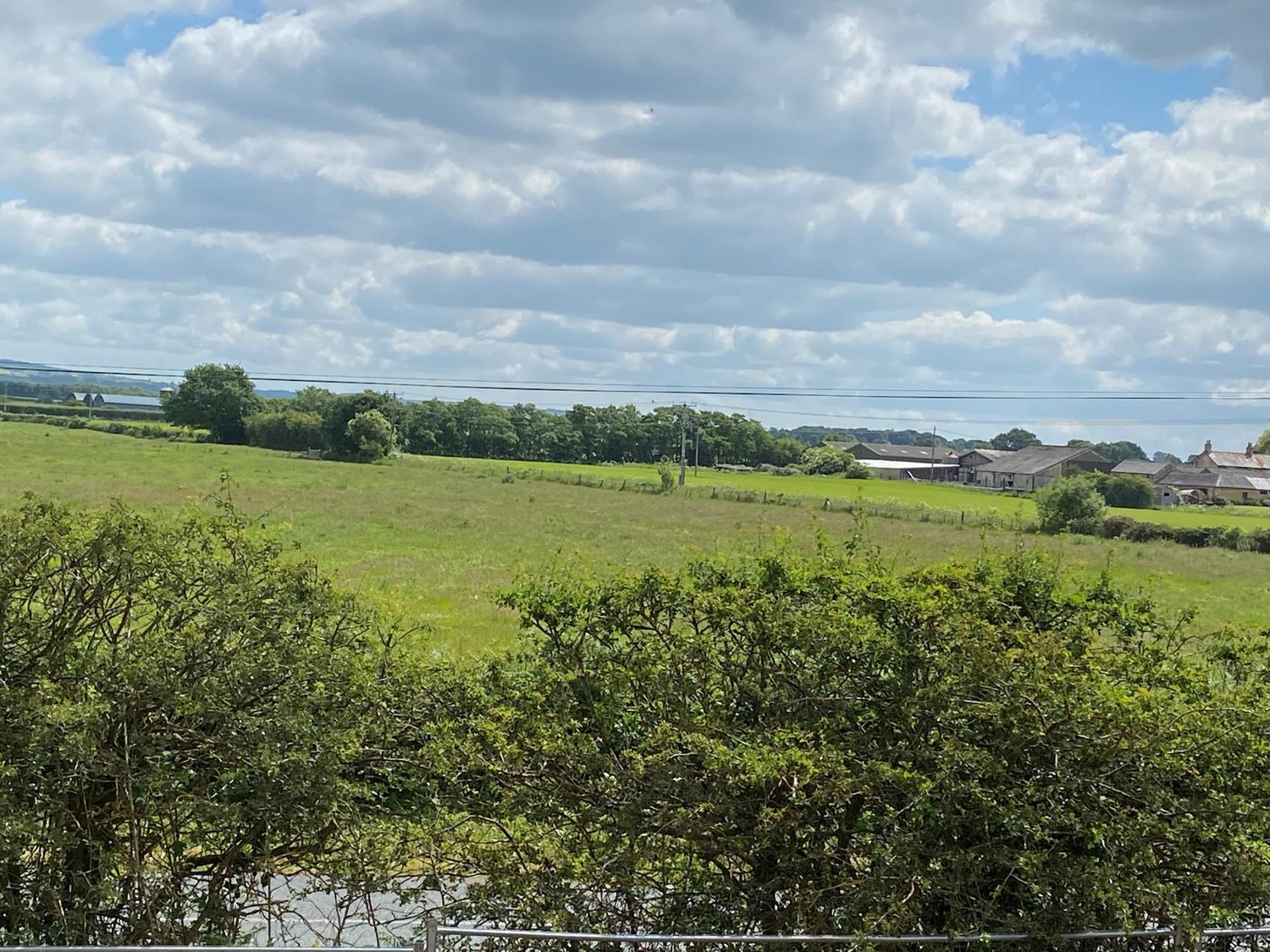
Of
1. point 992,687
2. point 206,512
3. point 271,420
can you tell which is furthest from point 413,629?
point 271,420

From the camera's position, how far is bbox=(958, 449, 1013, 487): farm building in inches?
4178

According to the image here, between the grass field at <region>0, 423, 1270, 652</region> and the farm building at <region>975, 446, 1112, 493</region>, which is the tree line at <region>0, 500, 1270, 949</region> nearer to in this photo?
the grass field at <region>0, 423, 1270, 652</region>

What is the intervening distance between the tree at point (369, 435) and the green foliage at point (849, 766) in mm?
73157

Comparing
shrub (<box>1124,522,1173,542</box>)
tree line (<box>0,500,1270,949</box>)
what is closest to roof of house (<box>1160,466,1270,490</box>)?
shrub (<box>1124,522,1173,542</box>)

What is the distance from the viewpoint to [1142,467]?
89.6m

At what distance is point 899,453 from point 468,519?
10201cm

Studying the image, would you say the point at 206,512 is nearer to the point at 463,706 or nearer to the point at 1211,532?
the point at 463,706

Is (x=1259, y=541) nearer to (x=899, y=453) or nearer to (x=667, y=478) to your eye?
(x=667, y=478)

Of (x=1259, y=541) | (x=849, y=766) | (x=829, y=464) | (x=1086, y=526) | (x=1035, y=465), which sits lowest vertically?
(x=1259, y=541)

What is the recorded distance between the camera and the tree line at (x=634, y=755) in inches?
163

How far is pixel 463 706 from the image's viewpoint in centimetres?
495

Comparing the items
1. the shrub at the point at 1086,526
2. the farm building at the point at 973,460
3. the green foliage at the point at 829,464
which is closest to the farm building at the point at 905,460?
the farm building at the point at 973,460

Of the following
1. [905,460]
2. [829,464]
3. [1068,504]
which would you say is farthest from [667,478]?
[905,460]

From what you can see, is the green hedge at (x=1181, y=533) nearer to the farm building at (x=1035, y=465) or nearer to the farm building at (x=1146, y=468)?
the farm building at (x=1146, y=468)
